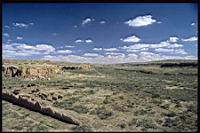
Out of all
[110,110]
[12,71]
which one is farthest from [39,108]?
[12,71]

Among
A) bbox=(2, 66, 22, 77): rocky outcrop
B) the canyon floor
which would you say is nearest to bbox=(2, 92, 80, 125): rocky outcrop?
the canyon floor

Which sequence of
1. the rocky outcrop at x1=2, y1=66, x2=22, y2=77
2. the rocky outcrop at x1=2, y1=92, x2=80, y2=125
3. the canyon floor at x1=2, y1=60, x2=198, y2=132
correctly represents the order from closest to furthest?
1. the canyon floor at x1=2, y1=60, x2=198, y2=132
2. the rocky outcrop at x1=2, y1=92, x2=80, y2=125
3. the rocky outcrop at x1=2, y1=66, x2=22, y2=77

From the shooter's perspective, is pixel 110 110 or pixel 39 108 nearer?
pixel 39 108

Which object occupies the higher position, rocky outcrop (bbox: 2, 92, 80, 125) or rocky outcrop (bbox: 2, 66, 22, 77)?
rocky outcrop (bbox: 2, 66, 22, 77)

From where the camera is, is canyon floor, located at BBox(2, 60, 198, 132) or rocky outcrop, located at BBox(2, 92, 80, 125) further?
rocky outcrop, located at BBox(2, 92, 80, 125)

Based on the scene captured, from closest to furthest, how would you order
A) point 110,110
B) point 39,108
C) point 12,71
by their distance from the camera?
point 39,108 < point 110,110 < point 12,71

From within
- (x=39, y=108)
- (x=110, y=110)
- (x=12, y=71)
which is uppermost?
(x=12, y=71)

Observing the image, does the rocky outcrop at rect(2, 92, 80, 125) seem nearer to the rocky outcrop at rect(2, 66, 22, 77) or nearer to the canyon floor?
the canyon floor

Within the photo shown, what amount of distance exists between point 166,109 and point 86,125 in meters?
3.81

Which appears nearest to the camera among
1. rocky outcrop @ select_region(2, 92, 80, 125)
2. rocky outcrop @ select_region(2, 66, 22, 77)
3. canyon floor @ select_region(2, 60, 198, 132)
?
canyon floor @ select_region(2, 60, 198, 132)

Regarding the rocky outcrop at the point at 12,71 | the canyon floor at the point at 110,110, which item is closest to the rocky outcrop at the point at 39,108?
the canyon floor at the point at 110,110

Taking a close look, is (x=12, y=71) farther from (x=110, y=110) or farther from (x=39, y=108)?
(x=39, y=108)

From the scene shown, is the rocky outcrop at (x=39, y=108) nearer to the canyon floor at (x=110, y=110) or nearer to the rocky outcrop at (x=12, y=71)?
the canyon floor at (x=110, y=110)

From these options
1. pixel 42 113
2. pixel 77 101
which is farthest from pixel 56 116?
pixel 77 101
